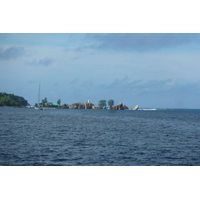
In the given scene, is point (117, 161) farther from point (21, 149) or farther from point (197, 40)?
point (197, 40)

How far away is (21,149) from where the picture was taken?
19625mm
